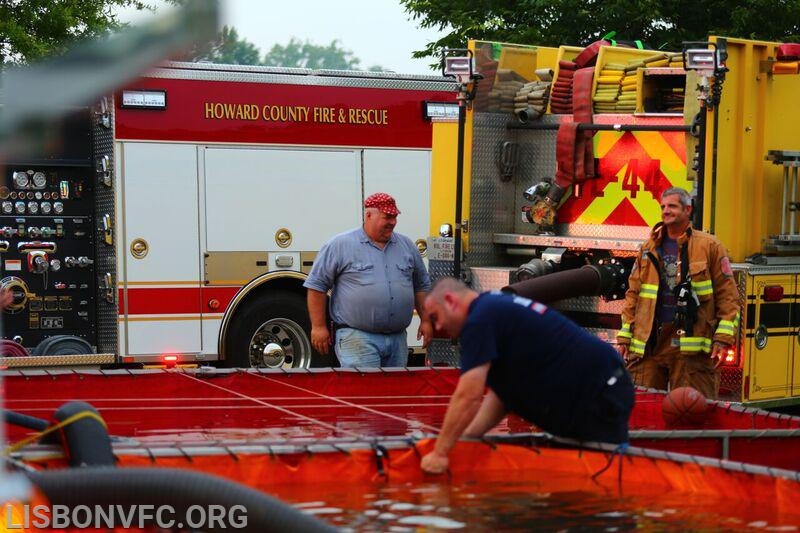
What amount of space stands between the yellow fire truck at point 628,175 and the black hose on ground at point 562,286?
0.10ft

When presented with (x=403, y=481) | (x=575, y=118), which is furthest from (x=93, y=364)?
(x=403, y=481)

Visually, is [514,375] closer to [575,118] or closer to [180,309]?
[575,118]

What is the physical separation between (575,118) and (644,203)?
980mm

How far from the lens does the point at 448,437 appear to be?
18.7ft

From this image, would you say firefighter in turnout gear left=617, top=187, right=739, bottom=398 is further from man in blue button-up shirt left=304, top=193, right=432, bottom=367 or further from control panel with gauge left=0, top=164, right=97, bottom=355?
control panel with gauge left=0, top=164, right=97, bottom=355

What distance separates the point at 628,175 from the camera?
10547 millimetres

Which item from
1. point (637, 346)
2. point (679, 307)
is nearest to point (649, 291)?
point (679, 307)

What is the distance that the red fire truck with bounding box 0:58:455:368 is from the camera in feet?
40.0

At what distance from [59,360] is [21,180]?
2149 mm

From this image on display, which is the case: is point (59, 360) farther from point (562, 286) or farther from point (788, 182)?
point (788, 182)

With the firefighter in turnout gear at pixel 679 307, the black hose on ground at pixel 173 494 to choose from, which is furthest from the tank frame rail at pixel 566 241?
the black hose on ground at pixel 173 494

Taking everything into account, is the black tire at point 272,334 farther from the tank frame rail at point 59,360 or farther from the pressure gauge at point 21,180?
the pressure gauge at point 21,180

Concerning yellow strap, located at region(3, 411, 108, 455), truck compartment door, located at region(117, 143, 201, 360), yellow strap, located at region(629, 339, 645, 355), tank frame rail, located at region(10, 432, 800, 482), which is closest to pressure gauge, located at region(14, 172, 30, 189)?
truck compartment door, located at region(117, 143, 201, 360)

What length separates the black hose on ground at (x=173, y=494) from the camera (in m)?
4.21
